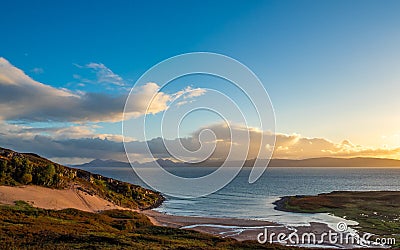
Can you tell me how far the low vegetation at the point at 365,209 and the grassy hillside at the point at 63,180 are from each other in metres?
33.7

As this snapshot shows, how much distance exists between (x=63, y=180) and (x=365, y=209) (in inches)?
2362

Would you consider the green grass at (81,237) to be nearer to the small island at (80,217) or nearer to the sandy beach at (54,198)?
the small island at (80,217)

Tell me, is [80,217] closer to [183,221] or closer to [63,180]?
[183,221]

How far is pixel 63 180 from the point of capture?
66.2 metres

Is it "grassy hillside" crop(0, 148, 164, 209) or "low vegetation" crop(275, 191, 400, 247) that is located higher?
"grassy hillside" crop(0, 148, 164, 209)

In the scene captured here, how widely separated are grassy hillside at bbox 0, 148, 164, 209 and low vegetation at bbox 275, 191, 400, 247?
33687 mm

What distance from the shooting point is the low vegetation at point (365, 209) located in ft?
154

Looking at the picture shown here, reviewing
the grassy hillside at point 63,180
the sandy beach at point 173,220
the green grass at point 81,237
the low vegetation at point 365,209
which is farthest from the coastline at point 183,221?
the green grass at point 81,237

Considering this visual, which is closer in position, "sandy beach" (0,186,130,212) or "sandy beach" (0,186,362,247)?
"sandy beach" (0,186,362,247)

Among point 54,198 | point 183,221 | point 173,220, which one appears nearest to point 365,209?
point 183,221

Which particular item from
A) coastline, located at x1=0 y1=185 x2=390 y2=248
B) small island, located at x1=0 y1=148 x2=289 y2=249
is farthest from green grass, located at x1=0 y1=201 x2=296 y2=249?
coastline, located at x1=0 y1=185 x2=390 y2=248

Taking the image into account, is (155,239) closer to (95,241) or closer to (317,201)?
(95,241)

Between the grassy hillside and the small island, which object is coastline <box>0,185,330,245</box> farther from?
the grassy hillside

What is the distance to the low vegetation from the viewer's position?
46938 mm
